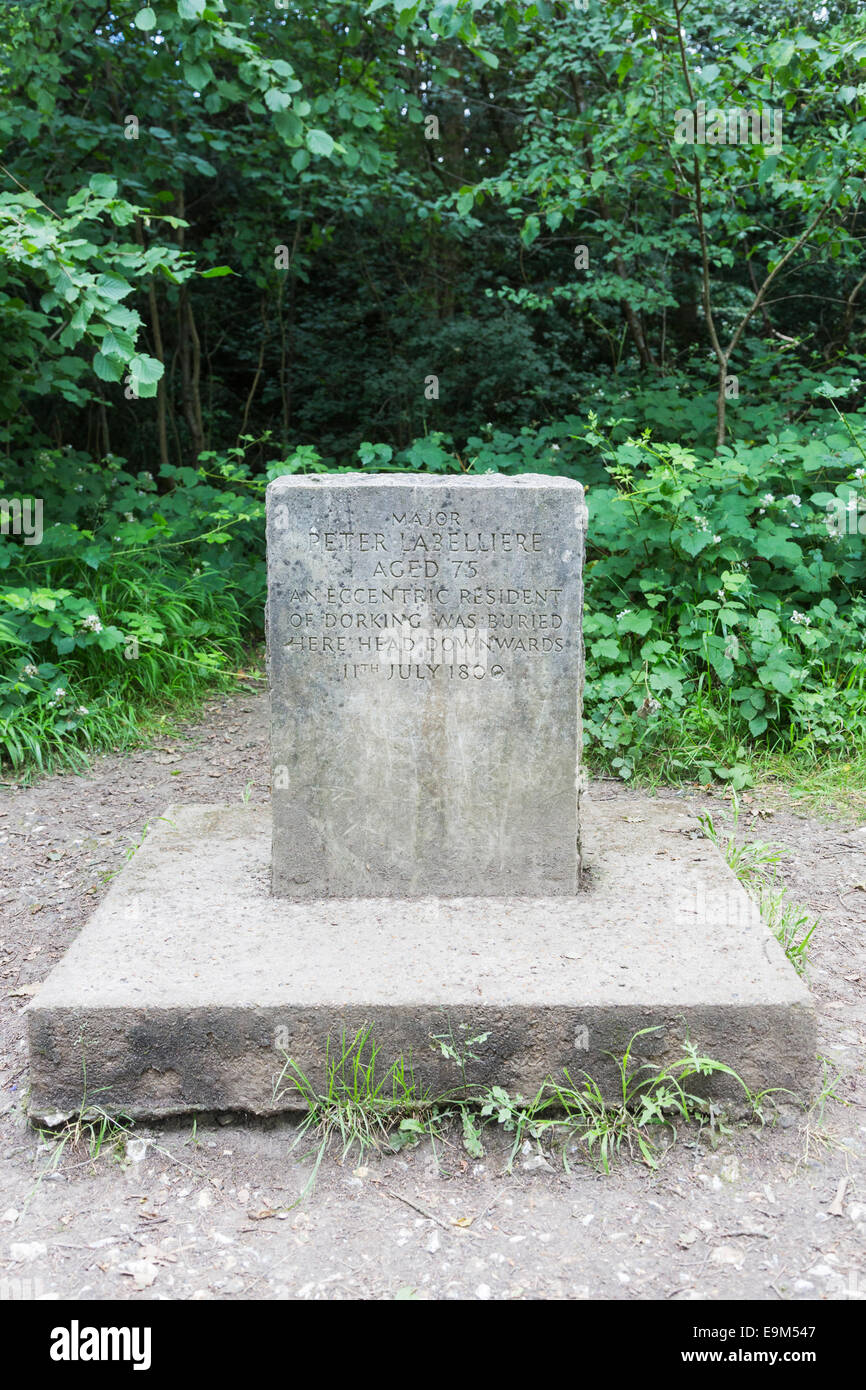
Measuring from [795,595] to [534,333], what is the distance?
5.07 metres

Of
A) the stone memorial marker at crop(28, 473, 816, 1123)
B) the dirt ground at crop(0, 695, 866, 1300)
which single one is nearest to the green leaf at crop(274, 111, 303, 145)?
the stone memorial marker at crop(28, 473, 816, 1123)

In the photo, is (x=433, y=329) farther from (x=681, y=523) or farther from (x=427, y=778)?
(x=427, y=778)

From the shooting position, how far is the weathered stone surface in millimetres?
3014

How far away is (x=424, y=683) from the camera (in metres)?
3.08

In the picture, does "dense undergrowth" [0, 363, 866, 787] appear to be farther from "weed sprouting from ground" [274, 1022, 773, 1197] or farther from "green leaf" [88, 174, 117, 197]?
"weed sprouting from ground" [274, 1022, 773, 1197]

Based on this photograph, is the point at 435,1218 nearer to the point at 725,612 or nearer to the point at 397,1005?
the point at 397,1005

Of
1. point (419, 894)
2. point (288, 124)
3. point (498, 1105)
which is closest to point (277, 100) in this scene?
point (288, 124)

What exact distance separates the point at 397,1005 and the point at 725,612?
288 cm

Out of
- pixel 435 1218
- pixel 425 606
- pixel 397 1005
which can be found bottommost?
pixel 435 1218

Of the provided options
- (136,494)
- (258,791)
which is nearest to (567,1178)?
(258,791)

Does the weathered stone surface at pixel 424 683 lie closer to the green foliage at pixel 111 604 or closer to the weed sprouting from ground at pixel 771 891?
the weed sprouting from ground at pixel 771 891

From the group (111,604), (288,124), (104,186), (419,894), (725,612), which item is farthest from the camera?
(111,604)

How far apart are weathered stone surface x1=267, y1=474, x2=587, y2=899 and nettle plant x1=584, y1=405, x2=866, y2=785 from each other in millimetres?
1690

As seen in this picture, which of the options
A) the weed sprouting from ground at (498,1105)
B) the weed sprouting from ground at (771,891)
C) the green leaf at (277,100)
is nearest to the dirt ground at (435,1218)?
the weed sprouting from ground at (498,1105)
